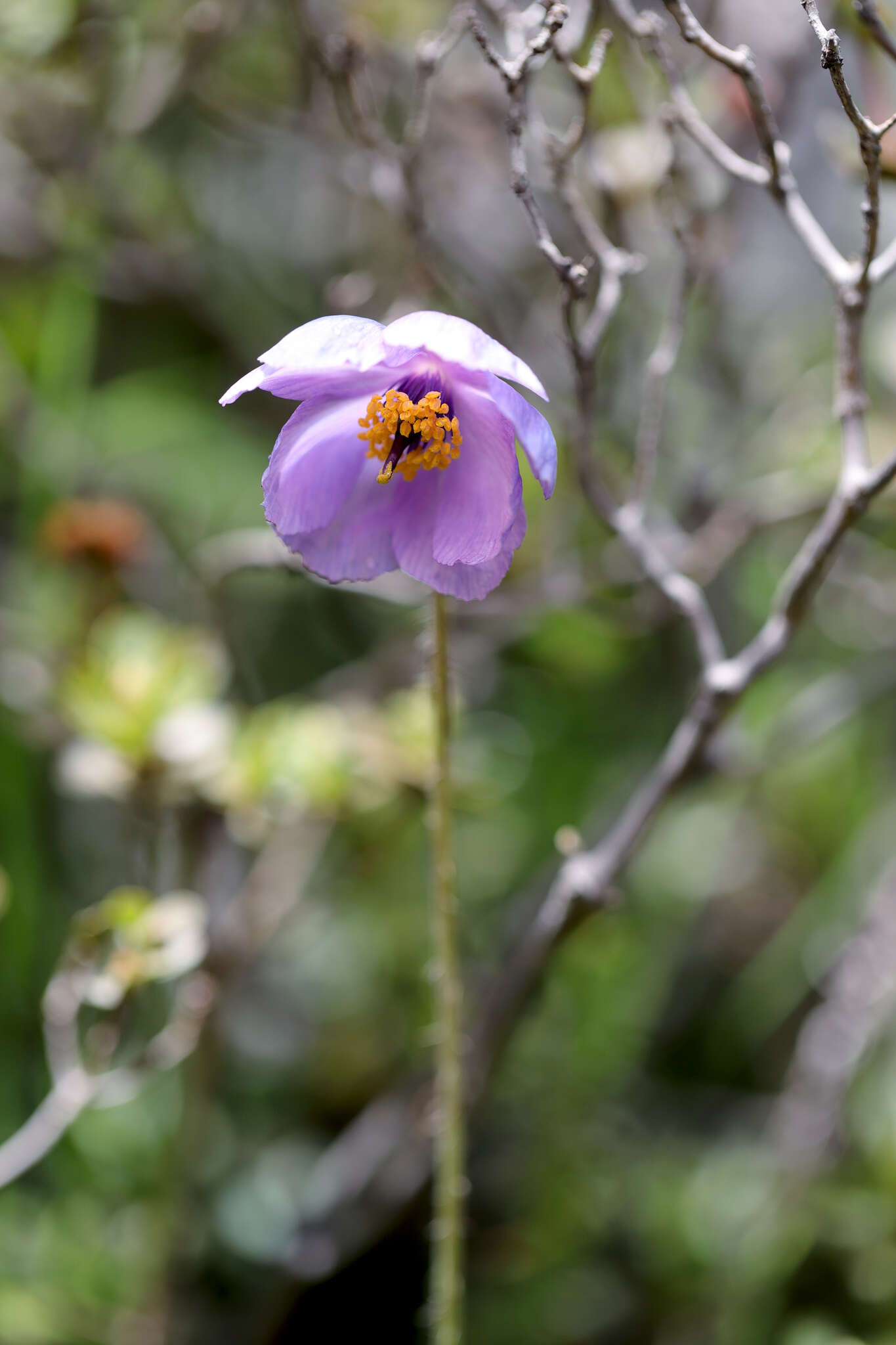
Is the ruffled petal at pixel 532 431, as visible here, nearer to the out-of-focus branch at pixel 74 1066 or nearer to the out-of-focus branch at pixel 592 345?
the out-of-focus branch at pixel 592 345

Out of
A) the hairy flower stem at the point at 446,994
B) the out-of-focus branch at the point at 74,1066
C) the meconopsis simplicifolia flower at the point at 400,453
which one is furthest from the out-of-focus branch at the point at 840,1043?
the meconopsis simplicifolia flower at the point at 400,453

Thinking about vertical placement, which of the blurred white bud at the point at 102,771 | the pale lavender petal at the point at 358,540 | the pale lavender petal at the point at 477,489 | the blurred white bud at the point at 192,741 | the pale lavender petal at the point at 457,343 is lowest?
the blurred white bud at the point at 102,771

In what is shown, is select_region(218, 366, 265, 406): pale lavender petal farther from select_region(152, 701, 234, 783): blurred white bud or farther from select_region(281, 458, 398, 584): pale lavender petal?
select_region(152, 701, 234, 783): blurred white bud

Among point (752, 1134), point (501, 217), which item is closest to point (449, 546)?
point (752, 1134)

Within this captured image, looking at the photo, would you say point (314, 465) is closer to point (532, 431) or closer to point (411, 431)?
point (411, 431)

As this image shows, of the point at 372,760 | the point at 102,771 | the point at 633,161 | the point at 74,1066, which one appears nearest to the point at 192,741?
the point at 102,771

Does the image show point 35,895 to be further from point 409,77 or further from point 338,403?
point 409,77
